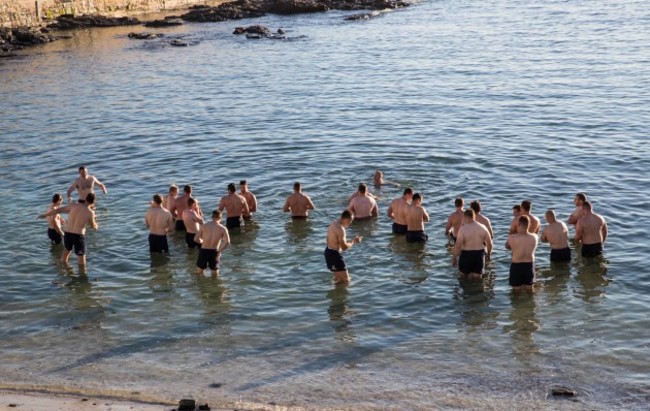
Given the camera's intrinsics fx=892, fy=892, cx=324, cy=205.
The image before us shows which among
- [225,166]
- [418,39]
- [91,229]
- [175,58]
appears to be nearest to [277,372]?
[91,229]

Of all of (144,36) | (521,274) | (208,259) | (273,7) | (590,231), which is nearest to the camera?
(521,274)

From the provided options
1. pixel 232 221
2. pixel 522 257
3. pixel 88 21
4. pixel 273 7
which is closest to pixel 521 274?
pixel 522 257

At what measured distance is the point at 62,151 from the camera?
105 feet

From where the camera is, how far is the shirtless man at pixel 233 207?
22.3 metres

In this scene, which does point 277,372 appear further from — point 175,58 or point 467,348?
point 175,58

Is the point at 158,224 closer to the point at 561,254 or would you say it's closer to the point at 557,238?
the point at 557,238

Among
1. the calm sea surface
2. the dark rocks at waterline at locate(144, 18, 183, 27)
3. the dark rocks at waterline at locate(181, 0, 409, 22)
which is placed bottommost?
the calm sea surface

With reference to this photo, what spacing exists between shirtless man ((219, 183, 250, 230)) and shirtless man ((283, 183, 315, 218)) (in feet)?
3.74

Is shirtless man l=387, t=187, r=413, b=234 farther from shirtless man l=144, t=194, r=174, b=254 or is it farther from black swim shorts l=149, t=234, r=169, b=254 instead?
black swim shorts l=149, t=234, r=169, b=254

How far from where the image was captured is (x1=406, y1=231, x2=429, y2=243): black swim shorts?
2109cm

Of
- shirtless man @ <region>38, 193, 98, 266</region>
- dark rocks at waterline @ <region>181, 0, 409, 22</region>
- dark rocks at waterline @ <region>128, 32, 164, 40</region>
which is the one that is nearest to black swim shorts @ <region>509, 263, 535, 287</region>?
shirtless man @ <region>38, 193, 98, 266</region>

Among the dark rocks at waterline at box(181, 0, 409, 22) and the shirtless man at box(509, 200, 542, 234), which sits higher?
the dark rocks at waterline at box(181, 0, 409, 22)

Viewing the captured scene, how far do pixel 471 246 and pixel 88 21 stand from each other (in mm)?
51173

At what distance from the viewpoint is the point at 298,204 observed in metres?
23.0
